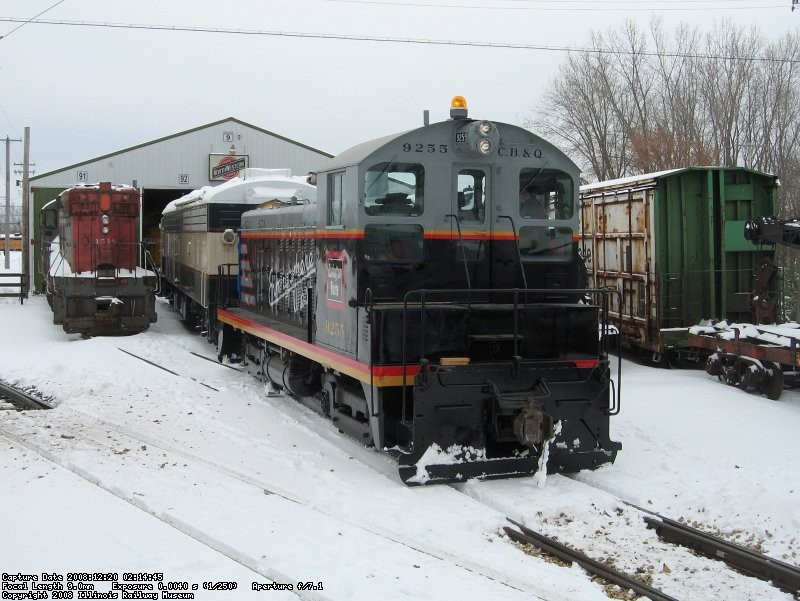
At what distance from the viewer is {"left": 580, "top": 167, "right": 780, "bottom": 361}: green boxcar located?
1305 centimetres

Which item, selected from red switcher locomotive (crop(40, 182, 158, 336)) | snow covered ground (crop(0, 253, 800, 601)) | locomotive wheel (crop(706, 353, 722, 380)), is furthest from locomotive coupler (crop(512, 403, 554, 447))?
red switcher locomotive (crop(40, 182, 158, 336))

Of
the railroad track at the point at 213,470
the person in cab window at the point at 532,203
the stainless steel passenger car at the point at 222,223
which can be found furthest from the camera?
the stainless steel passenger car at the point at 222,223

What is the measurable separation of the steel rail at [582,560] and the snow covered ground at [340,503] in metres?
0.11

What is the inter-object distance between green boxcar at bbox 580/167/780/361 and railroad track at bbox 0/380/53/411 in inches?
357

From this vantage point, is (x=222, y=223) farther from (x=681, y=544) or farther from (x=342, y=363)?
(x=681, y=544)

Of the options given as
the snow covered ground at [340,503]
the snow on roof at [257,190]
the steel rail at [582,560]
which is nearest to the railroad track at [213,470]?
the snow covered ground at [340,503]

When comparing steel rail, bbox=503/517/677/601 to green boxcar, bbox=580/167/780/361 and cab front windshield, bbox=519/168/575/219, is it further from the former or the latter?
green boxcar, bbox=580/167/780/361

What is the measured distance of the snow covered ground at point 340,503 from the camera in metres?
4.80

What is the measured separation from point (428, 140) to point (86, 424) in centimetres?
510

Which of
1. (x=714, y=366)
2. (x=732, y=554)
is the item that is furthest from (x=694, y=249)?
(x=732, y=554)

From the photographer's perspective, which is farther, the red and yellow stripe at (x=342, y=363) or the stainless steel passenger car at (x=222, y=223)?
the stainless steel passenger car at (x=222, y=223)

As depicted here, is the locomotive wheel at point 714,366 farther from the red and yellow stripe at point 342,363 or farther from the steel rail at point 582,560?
the steel rail at point 582,560

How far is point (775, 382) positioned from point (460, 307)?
248 inches

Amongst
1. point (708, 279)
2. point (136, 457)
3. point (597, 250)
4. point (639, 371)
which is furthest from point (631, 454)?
point (597, 250)
